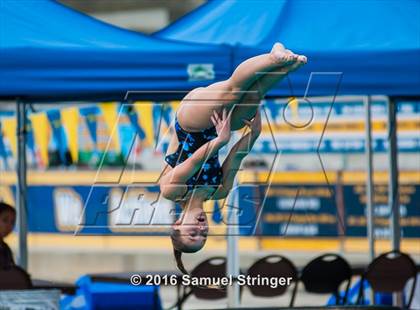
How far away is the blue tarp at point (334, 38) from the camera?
6.74 metres

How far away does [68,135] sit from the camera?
11688 millimetres

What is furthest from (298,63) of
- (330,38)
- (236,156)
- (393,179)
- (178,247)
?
(393,179)

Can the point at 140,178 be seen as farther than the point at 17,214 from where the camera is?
Yes

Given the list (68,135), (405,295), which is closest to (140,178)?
(68,135)

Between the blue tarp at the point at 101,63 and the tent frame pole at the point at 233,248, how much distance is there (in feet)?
2.83

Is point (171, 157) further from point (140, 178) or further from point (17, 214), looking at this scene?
point (140, 178)

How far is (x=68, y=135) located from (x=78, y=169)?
3805mm

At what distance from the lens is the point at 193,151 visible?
16.7 ft

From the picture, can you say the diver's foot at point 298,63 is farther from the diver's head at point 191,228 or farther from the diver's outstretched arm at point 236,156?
the diver's head at point 191,228

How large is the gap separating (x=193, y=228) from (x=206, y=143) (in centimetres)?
40

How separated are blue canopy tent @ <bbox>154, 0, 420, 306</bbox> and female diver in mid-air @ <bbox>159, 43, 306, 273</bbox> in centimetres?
157

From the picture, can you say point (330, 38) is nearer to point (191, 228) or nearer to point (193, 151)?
point (193, 151)
